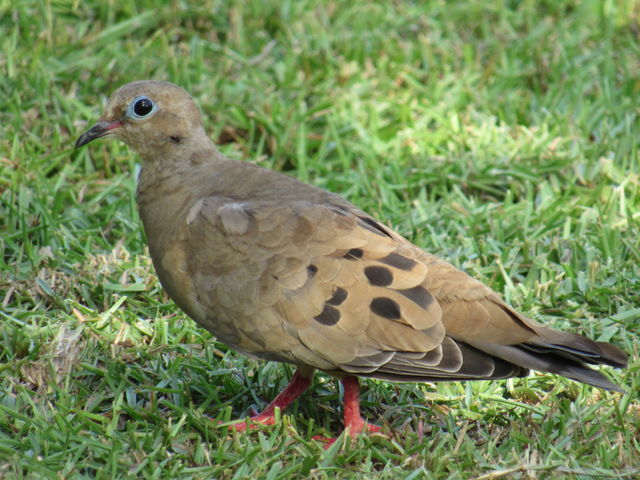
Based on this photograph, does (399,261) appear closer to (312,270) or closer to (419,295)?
(419,295)

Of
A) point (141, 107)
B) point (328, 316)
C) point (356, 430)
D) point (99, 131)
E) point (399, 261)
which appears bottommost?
point (356, 430)

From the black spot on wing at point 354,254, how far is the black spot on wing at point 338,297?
0.14m

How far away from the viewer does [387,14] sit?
7883mm

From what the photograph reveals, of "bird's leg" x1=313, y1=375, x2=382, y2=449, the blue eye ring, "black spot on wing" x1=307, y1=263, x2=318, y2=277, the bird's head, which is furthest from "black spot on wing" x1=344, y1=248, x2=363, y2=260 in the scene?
the blue eye ring

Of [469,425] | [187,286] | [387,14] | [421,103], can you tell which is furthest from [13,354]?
[387,14]

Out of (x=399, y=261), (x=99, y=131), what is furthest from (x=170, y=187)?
(x=399, y=261)

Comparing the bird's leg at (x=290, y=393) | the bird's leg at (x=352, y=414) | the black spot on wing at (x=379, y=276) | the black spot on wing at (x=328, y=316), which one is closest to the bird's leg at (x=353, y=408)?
the bird's leg at (x=352, y=414)

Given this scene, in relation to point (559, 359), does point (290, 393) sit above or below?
below

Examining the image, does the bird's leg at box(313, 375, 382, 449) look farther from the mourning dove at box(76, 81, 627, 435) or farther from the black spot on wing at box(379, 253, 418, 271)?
the black spot on wing at box(379, 253, 418, 271)

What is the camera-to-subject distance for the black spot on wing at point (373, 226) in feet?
13.8

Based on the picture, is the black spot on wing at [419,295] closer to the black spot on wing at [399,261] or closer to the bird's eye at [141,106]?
the black spot on wing at [399,261]

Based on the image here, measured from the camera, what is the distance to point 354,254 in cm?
406

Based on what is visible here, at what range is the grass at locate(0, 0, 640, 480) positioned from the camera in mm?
3949

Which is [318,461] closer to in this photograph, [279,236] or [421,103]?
[279,236]
